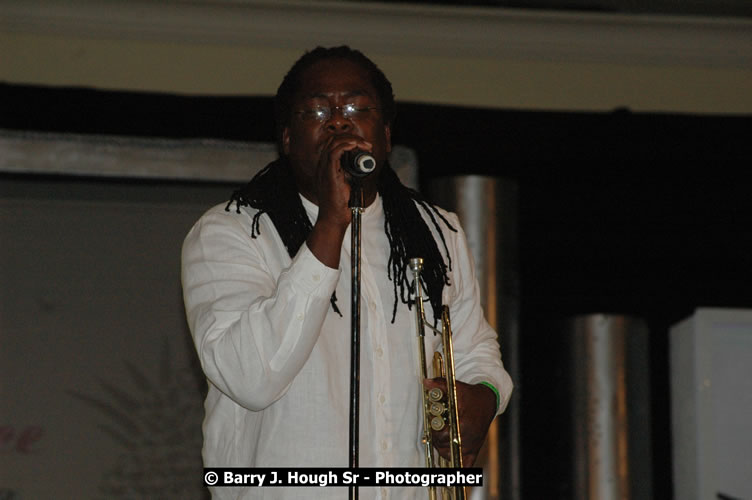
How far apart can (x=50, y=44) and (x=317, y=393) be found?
8.95ft

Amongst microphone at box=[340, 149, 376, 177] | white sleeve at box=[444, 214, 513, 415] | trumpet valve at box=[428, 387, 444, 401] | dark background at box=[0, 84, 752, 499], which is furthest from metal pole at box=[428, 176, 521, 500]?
microphone at box=[340, 149, 376, 177]

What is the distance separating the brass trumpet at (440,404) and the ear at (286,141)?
15.1 inches

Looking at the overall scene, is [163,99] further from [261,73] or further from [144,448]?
[144,448]

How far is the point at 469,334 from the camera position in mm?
2195

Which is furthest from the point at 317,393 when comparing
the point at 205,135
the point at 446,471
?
the point at 205,135

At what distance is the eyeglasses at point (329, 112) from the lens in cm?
207

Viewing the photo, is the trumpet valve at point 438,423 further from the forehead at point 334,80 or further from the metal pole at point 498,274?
the metal pole at point 498,274

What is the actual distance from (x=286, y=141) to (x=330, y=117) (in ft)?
0.54

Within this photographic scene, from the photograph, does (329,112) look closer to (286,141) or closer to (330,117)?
(330,117)

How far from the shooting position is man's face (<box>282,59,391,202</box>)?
2.05 metres

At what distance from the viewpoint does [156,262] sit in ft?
13.3

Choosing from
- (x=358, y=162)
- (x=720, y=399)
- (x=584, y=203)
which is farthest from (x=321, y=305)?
(x=584, y=203)

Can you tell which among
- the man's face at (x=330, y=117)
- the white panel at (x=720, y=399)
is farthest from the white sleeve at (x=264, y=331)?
the white panel at (x=720, y=399)

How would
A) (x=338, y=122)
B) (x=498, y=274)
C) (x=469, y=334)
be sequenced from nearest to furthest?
(x=338, y=122)
(x=469, y=334)
(x=498, y=274)
